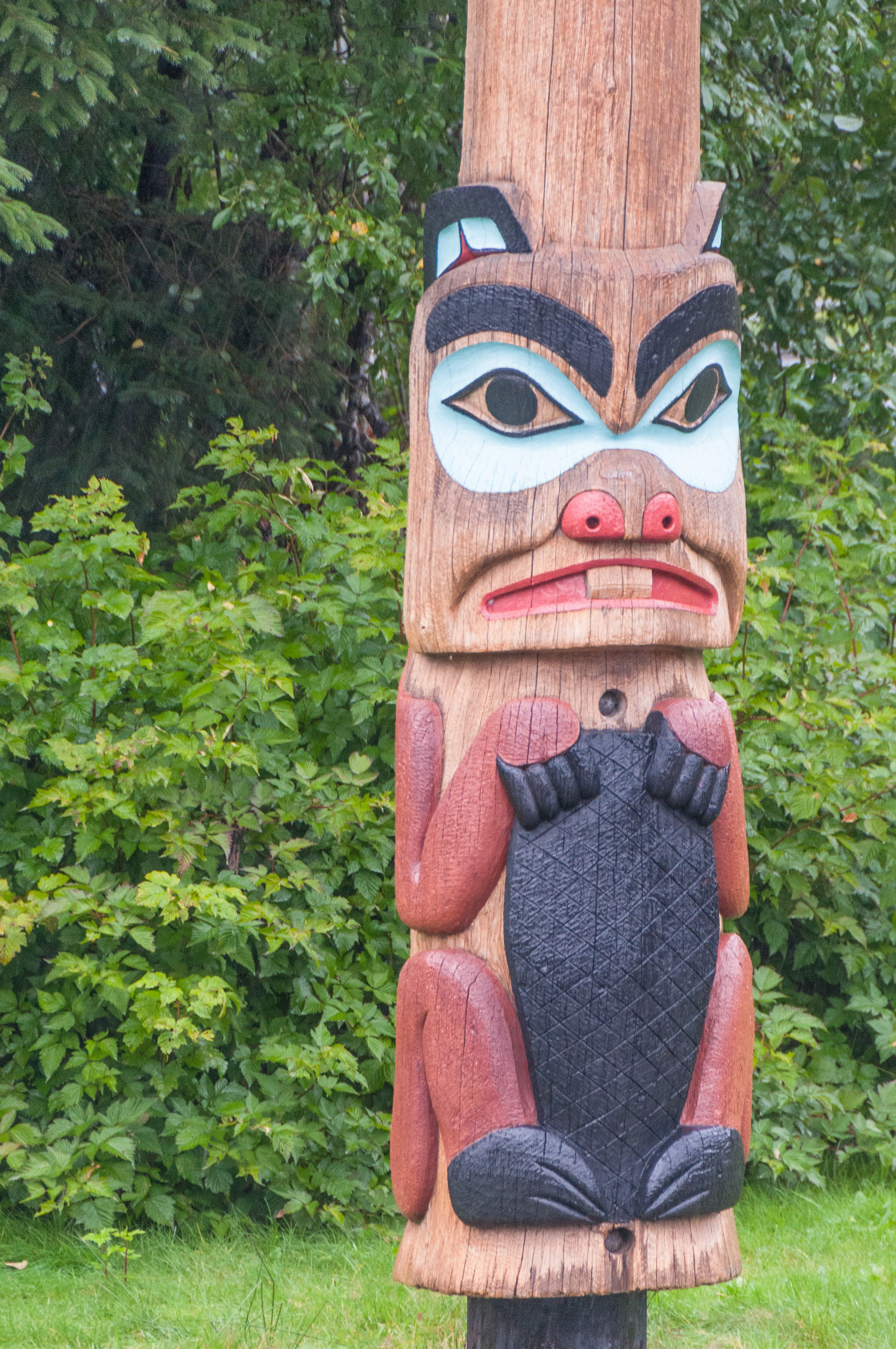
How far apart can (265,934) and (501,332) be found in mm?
2188

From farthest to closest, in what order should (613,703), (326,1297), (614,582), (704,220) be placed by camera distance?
(326,1297)
(704,220)
(613,703)
(614,582)


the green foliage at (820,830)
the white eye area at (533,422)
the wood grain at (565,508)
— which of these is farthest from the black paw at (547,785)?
the green foliage at (820,830)

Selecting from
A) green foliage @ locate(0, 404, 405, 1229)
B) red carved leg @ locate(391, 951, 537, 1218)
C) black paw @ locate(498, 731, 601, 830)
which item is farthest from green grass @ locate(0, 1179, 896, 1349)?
black paw @ locate(498, 731, 601, 830)

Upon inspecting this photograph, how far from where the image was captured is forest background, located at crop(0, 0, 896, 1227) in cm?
414

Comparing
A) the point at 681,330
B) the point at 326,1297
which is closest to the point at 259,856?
the point at 326,1297

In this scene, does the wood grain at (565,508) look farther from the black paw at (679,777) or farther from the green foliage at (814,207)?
the green foliage at (814,207)

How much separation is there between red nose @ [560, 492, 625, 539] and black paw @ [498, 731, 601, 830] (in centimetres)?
45

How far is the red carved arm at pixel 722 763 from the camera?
279cm

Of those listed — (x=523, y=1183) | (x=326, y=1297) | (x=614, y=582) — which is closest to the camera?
(x=523, y=1183)

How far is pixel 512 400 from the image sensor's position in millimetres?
2748

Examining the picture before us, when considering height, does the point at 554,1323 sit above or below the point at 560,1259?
below

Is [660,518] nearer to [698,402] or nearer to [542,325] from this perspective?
[698,402]

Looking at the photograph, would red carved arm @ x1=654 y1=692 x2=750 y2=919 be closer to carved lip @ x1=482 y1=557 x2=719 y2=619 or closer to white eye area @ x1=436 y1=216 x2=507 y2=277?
carved lip @ x1=482 y1=557 x2=719 y2=619

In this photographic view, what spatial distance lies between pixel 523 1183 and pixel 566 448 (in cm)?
150
